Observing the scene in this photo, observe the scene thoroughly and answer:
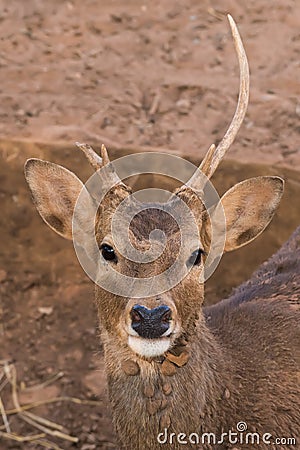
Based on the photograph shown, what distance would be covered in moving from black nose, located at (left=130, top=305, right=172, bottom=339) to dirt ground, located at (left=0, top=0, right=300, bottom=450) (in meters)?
1.98

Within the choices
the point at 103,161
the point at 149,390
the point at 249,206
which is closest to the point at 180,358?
the point at 149,390

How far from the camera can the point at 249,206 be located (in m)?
3.31

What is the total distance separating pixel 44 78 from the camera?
6.29 metres

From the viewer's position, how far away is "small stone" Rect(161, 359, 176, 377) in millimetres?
3012

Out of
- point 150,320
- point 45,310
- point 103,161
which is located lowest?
point 45,310

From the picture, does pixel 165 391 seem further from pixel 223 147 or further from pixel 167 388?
pixel 223 147

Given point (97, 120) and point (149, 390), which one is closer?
point (149, 390)

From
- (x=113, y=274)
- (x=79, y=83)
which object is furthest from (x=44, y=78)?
(x=113, y=274)

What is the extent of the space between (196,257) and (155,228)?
192mm

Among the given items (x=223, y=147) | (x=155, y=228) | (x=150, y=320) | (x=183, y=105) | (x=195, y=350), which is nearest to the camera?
(x=150, y=320)

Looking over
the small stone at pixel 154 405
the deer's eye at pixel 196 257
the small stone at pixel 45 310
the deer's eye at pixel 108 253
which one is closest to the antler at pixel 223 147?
the deer's eye at pixel 196 257

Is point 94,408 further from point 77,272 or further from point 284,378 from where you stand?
point 284,378

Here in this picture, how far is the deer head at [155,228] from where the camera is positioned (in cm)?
285

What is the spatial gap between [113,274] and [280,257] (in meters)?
1.31
